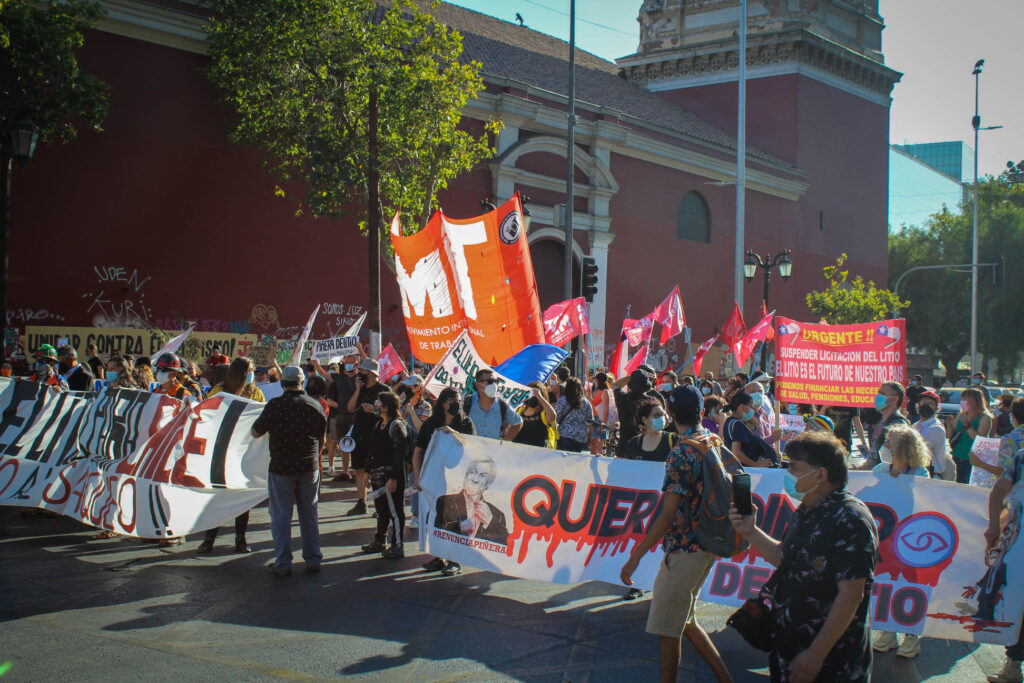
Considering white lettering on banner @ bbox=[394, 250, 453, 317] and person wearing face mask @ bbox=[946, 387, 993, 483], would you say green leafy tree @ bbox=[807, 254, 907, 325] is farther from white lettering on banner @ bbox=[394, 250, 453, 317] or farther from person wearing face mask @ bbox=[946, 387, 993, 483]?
white lettering on banner @ bbox=[394, 250, 453, 317]

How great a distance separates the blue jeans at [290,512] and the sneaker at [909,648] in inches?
168

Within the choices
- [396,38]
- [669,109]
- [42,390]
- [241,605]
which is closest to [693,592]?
[241,605]

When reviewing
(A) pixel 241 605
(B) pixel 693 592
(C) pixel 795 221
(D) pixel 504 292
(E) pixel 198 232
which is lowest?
(A) pixel 241 605

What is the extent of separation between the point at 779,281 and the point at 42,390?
103ft

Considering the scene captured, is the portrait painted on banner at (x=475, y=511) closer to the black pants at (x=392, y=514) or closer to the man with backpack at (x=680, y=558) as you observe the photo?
the black pants at (x=392, y=514)

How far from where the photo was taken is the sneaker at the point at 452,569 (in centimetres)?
750

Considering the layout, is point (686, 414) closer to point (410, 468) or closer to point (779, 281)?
point (410, 468)

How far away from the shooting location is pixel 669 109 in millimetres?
35719

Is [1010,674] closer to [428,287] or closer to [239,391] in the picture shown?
[239,391]

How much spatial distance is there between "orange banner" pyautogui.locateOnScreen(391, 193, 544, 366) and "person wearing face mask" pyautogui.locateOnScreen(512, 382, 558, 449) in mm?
929

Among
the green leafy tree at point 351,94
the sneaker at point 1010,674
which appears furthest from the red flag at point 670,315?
the sneaker at point 1010,674

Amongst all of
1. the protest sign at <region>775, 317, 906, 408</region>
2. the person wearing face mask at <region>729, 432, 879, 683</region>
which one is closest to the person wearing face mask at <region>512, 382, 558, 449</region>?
the protest sign at <region>775, 317, 906, 408</region>

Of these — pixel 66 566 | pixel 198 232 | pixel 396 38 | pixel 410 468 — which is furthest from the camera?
Answer: pixel 198 232

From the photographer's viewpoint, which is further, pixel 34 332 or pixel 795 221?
pixel 795 221
